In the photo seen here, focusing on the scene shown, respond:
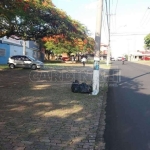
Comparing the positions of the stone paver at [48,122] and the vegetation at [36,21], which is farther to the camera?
the vegetation at [36,21]

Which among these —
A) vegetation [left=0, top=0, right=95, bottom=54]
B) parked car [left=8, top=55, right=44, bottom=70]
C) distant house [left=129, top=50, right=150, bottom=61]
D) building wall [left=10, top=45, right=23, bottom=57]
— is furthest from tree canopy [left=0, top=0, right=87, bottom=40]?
distant house [left=129, top=50, right=150, bottom=61]

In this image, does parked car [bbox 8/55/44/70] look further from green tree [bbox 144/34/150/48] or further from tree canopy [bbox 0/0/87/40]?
green tree [bbox 144/34/150/48]

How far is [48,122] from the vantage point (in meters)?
5.83

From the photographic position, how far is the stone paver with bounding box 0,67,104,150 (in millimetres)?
4527

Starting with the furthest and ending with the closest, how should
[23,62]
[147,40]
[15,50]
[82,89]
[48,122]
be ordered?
[147,40], [15,50], [23,62], [82,89], [48,122]

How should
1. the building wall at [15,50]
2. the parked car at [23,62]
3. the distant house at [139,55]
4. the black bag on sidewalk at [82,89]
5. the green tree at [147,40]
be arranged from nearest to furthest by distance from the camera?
the black bag on sidewalk at [82,89], the parked car at [23,62], the building wall at [15,50], the green tree at [147,40], the distant house at [139,55]

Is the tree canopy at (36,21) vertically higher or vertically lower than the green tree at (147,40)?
lower

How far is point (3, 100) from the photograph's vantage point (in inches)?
320

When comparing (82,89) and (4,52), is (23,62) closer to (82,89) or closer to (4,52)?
(4,52)

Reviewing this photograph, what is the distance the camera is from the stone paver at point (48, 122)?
14.9 ft

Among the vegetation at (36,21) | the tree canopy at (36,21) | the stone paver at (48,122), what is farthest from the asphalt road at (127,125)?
the tree canopy at (36,21)

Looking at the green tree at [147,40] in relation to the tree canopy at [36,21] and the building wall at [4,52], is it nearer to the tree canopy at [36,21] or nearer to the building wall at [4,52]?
the building wall at [4,52]

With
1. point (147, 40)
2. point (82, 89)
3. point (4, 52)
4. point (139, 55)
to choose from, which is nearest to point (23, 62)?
point (4, 52)

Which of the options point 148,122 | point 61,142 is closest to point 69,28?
point 148,122
